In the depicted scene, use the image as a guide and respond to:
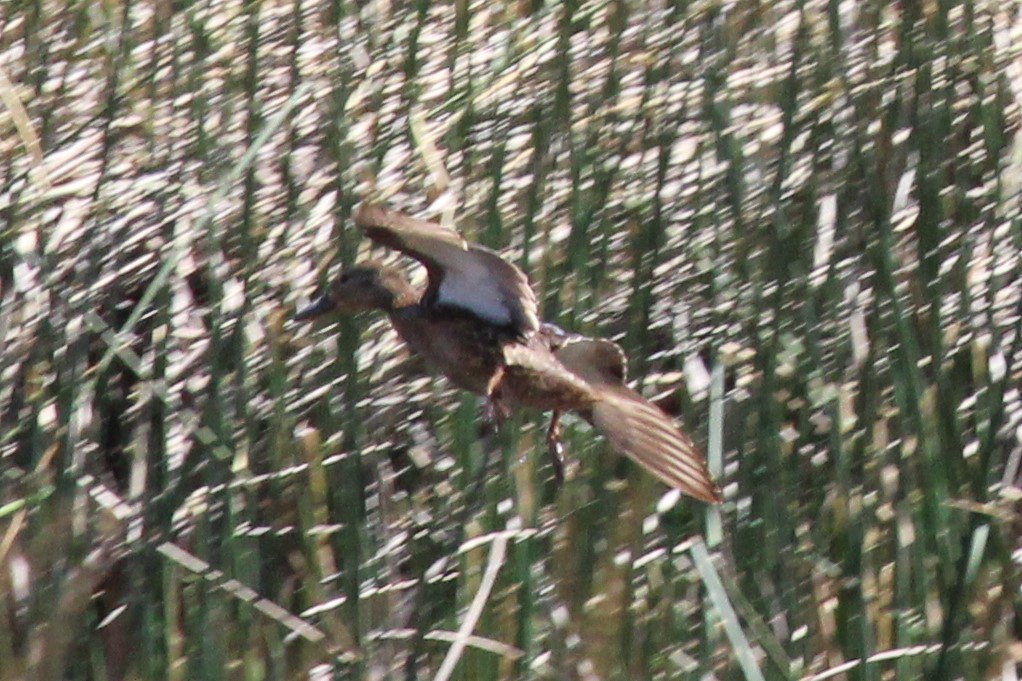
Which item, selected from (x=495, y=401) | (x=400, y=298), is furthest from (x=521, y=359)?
(x=400, y=298)

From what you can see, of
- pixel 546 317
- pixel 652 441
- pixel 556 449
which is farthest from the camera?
pixel 546 317

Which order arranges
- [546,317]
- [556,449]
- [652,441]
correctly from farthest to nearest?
[546,317] < [556,449] < [652,441]

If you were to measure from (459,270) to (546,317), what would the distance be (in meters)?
0.31

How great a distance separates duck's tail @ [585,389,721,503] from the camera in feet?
6.77

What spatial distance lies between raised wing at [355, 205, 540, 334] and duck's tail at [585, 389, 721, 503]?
121mm

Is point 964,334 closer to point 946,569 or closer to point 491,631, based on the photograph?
point 946,569

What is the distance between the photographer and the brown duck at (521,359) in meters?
2.12

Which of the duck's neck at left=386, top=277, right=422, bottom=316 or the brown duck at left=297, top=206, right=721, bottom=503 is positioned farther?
the duck's neck at left=386, top=277, right=422, bottom=316

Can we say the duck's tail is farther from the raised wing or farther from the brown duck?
the raised wing

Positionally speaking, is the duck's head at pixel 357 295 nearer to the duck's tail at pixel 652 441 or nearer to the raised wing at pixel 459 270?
the raised wing at pixel 459 270

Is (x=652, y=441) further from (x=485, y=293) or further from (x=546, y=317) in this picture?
(x=546, y=317)

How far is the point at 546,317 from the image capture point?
243cm

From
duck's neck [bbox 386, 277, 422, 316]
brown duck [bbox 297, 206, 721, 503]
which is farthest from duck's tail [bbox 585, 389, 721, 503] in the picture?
duck's neck [bbox 386, 277, 422, 316]

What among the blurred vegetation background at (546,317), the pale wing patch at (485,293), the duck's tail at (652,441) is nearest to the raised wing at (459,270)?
the pale wing patch at (485,293)
